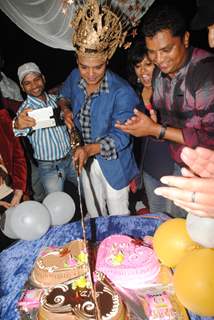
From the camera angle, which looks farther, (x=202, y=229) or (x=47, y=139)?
(x=47, y=139)

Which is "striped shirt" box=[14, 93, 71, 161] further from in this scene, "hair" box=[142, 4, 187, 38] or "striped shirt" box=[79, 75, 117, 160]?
"hair" box=[142, 4, 187, 38]

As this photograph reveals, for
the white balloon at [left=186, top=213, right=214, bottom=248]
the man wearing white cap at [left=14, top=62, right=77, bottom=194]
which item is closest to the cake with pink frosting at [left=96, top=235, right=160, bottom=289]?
the white balloon at [left=186, top=213, right=214, bottom=248]

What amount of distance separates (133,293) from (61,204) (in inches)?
36.3

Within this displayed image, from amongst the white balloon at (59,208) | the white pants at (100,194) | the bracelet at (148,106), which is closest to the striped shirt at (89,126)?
the white pants at (100,194)

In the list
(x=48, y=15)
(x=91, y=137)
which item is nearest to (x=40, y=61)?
(x=48, y=15)

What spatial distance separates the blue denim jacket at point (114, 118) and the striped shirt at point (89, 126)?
3 centimetres

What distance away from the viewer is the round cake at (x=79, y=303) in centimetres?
136

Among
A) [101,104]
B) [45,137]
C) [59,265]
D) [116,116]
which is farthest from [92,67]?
[59,265]

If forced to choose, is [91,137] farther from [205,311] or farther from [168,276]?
[205,311]

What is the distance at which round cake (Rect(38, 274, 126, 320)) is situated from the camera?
4.46 ft

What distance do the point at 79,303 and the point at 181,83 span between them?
1453 millimetres

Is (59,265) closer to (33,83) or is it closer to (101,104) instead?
(101,104)

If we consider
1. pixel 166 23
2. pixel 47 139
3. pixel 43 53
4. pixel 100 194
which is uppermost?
pixel 43 53

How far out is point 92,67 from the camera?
7.89ft
